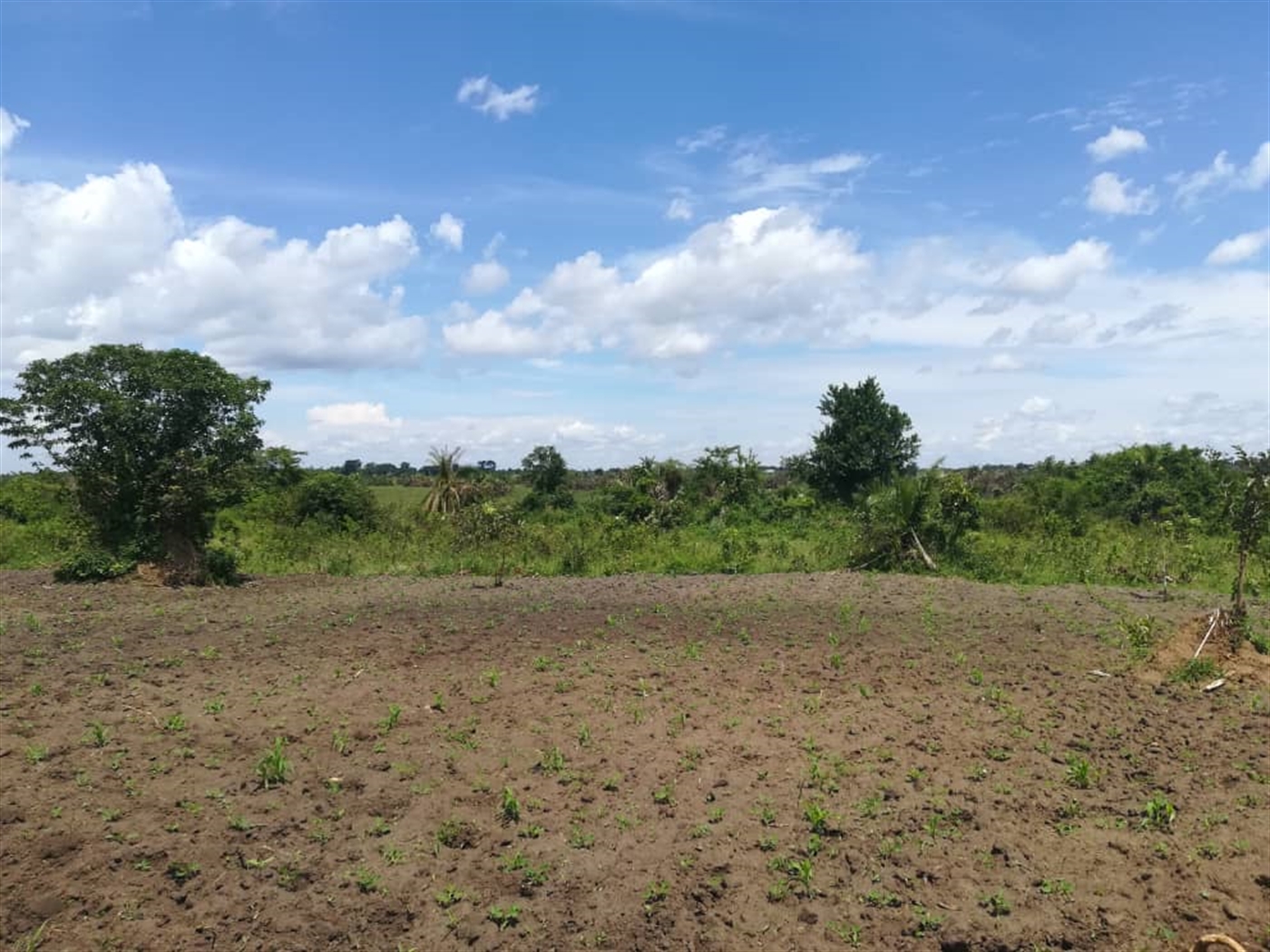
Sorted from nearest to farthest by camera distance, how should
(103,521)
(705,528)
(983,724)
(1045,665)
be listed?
1. (983,724)
2. (1045,665)
3. (103,521)
4. (705,528)

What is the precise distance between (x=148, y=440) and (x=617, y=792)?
1010 cm

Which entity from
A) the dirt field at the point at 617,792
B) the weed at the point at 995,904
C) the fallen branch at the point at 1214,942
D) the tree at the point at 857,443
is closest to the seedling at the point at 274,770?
the dirt field at the point at 617,792

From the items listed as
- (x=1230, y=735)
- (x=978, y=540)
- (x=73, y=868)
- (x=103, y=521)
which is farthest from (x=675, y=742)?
(x=978, y=540)

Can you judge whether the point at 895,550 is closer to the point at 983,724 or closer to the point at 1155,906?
the point at 983,724

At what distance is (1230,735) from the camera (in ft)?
21.6

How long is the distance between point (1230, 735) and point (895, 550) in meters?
9.85

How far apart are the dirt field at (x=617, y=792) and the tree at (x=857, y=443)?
20676 millimetres

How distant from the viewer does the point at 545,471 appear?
110 ft

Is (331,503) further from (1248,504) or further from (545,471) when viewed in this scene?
(1248,504)

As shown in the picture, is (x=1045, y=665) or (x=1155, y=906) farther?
(x=1045, y=665)

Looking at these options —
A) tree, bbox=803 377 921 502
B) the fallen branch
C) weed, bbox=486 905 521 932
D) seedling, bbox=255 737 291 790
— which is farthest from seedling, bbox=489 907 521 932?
tree, bbox=803 377 921 502

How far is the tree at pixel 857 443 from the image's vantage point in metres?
30.0

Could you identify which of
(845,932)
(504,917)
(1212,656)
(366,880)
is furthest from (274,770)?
(1212,656)

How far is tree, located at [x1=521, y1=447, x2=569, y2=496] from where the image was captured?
33.4 m
